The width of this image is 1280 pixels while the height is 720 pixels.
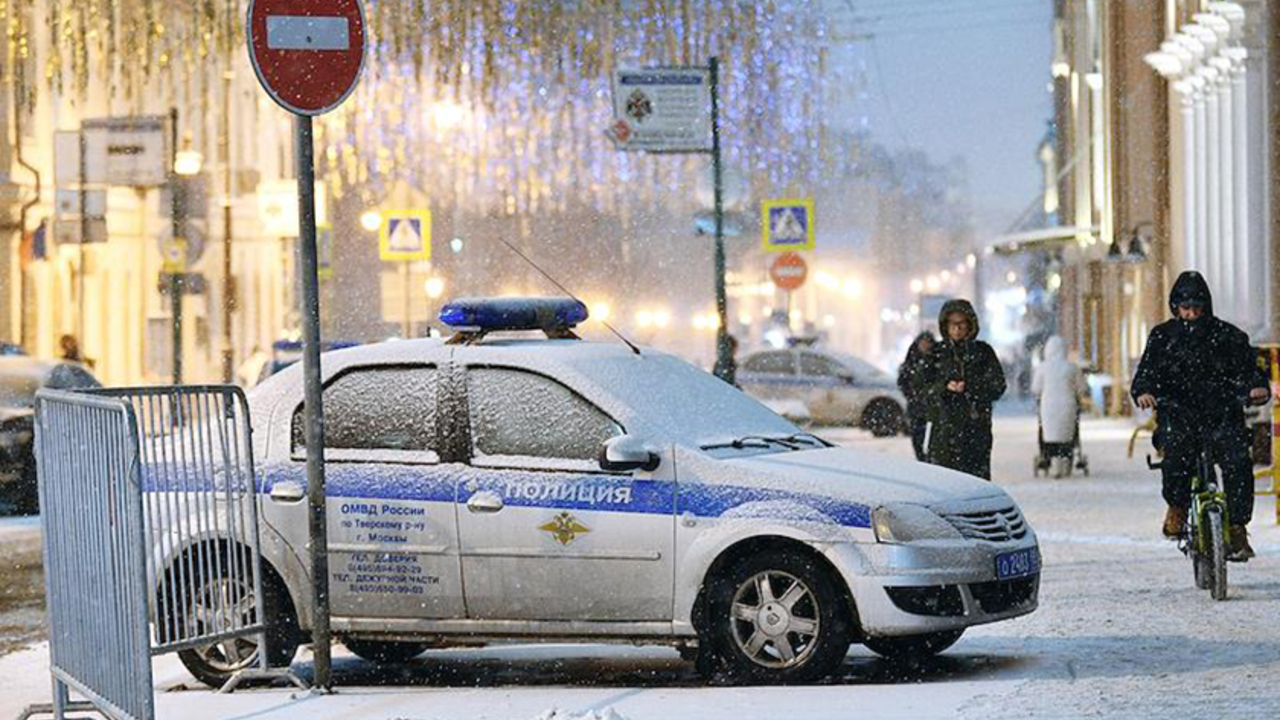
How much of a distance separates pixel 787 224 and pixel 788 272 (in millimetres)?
6254

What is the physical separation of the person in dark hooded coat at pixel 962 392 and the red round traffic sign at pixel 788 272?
22110 mm

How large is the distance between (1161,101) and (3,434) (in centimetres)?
2976

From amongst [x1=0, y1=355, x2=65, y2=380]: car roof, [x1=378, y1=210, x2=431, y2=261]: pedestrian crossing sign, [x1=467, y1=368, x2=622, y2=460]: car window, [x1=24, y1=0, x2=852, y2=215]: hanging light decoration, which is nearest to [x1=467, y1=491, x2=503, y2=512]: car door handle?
[x1=467, y1=368, x2=622, y2=460]: car window

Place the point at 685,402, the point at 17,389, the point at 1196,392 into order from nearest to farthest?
the point at 685,402 → the point at 1196,392 → the point at 17,389

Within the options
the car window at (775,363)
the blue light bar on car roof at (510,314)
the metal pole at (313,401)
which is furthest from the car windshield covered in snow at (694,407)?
the car window at (775,363)

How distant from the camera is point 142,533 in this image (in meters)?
8.41

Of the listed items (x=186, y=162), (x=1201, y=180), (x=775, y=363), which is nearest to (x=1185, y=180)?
(x=1201, y=180)

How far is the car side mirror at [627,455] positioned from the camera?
35.4 feet

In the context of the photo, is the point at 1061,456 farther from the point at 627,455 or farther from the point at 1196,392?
the point at 627,455

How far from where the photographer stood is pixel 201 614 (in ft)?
32.9

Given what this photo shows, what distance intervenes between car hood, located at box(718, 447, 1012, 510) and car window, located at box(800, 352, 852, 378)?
3228 centimetres

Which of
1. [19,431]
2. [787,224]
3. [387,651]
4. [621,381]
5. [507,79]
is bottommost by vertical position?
[387,651]

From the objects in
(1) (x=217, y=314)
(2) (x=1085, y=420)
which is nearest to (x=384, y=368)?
(2) (x=1085, y=420)

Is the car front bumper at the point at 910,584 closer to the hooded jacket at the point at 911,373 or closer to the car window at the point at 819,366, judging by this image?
the hooded jacket at the point at 911,373
